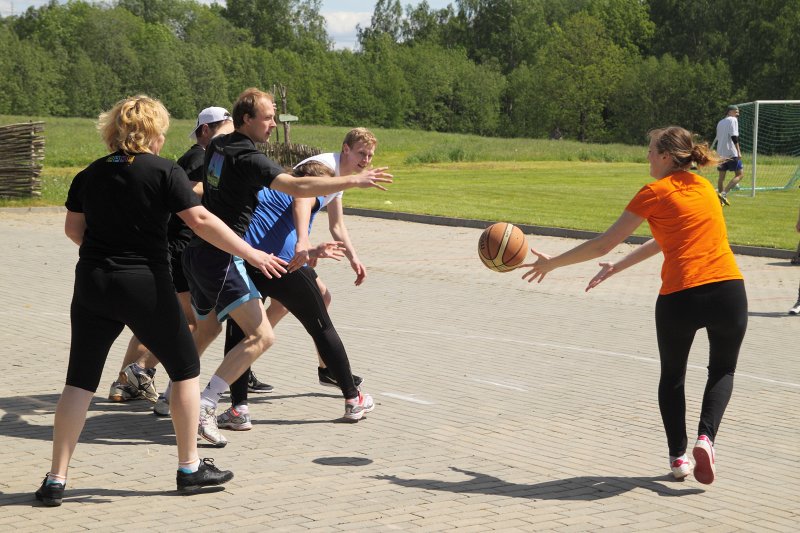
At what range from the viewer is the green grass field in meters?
22.2

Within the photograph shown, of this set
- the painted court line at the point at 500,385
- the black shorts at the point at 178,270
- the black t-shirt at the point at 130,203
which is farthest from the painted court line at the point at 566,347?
the black t-shirt at the point at 130,203

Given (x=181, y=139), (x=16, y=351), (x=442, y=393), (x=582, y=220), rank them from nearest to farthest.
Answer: (x=442, y=393), (x=16, y=351), (x=582, y=220), (x=181, y=139)

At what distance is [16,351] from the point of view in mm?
9516

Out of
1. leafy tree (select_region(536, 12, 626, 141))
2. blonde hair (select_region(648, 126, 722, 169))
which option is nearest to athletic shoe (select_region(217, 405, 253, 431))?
blonde hair (select_region(648, 126, 722, 169))

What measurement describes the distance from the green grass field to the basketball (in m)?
3.38

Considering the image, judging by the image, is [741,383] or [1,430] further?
[741,383]

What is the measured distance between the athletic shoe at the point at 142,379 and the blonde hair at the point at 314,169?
1742mm

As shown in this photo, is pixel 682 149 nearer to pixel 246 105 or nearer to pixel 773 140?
pixel 246 105

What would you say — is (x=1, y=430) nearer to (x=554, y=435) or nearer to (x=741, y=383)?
(x=554, y=435)

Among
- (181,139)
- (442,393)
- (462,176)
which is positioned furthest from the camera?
(181,139)

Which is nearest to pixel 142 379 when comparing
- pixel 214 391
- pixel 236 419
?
pixel 236 419

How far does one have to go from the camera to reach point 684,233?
5.89 meters

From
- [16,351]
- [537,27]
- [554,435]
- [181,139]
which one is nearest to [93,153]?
[181,139]

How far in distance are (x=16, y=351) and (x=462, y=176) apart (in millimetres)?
26850
